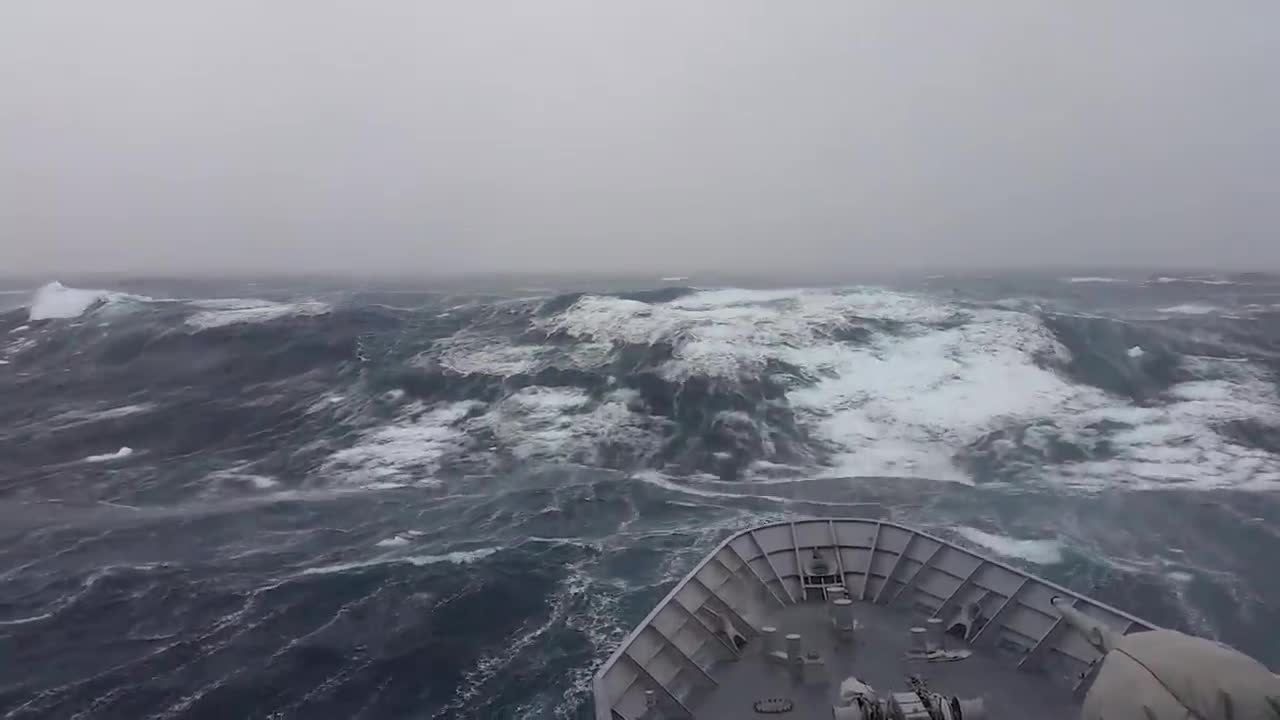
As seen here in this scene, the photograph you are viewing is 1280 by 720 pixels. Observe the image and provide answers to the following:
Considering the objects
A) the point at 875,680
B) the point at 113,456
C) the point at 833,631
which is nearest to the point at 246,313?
the point at 113,456

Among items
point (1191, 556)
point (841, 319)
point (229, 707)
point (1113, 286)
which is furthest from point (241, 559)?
point (1113, 286)

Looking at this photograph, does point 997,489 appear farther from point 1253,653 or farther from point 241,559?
point 241,559

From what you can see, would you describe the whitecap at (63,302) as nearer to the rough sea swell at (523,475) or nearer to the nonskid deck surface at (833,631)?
the rough sea swell at (523,475)

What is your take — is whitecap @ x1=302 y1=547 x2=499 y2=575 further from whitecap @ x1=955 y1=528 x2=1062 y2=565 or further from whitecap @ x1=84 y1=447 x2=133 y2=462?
whitecap @ x1=84 y1=447 x2=133 y2=462

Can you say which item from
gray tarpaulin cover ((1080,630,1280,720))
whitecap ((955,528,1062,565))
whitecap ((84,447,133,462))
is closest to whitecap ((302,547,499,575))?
whitecap ((955,528,1062,565))

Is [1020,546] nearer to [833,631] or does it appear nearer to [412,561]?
[833,631]

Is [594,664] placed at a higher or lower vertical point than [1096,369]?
lower
